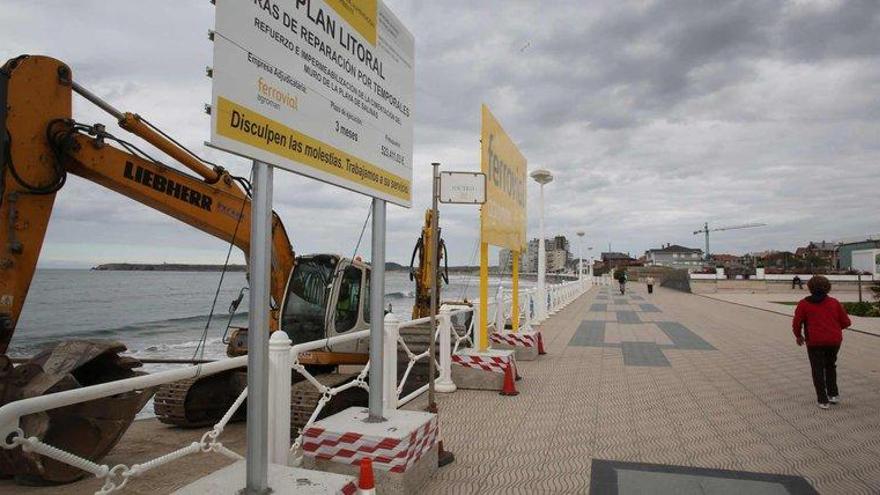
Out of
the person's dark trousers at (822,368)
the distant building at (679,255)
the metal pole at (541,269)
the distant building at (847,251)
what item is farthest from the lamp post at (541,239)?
the distant building at (679,255)

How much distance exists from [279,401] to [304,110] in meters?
2.31

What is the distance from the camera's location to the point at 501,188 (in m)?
9.62

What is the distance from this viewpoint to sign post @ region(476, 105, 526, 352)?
862 centimetres

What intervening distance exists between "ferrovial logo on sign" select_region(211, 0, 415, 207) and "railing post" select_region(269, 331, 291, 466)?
57.6 inches

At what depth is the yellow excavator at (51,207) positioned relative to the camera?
489cm

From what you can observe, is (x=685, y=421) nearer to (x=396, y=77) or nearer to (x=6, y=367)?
(x=396, y=77)

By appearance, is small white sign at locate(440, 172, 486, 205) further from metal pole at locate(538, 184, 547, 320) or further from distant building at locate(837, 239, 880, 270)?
distant building at locate(837, 239, 880, 270)

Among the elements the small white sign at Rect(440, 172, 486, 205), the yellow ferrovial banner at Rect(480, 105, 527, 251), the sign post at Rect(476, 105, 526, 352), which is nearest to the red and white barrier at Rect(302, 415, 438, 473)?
the small white sign at Rect(440, 172, 486, 205)

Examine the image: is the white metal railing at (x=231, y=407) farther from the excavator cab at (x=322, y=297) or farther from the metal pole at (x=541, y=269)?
the metal pole at (x=541, y=269)

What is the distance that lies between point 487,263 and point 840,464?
5016 millimetres

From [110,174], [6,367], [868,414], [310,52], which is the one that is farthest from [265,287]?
[868,414]

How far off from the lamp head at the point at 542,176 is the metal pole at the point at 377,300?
569 inches

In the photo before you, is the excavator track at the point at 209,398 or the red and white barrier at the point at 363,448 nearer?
the red and white barrier at the point at 363,448

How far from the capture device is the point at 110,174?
5.85 m
